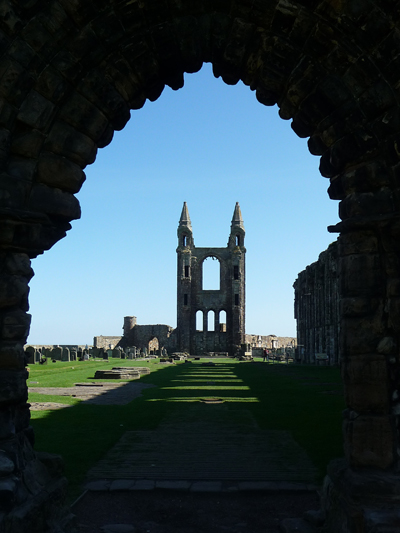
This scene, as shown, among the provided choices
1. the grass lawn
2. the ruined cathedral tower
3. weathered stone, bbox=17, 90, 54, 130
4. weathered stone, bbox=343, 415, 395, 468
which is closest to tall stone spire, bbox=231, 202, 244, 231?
the ruined cathedral tower

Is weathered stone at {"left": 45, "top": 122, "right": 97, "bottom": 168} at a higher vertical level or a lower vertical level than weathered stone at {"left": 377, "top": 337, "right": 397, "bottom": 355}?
higher

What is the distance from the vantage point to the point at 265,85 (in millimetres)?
5102

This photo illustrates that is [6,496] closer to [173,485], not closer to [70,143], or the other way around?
[173,485]

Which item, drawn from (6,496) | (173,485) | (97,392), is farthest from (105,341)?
(6,496)

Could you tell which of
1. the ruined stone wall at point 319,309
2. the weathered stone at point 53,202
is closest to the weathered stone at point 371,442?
the weathered stone at point 53,202

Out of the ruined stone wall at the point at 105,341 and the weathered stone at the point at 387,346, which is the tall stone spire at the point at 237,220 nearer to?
the ruined stone wall at the point at 105,341

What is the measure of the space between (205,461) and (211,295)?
5450cm

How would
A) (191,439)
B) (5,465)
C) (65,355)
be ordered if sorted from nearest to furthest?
1. (5,465)
2. (191,439)
3. (65,355)

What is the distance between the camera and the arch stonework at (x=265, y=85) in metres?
4.43

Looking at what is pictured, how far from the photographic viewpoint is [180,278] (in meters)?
60.3

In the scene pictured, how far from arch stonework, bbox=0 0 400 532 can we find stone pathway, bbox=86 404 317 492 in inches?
45.9

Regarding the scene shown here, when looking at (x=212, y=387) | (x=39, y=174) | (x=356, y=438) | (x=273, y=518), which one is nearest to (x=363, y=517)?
(x=356, y=438)

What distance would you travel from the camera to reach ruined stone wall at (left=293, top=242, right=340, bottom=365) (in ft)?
106

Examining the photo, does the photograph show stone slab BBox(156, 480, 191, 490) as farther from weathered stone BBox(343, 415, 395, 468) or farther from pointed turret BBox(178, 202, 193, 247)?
pointed turret BBox(178, 202, 193, 247)
